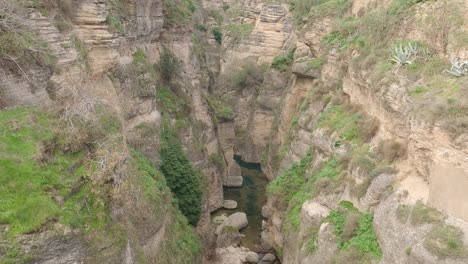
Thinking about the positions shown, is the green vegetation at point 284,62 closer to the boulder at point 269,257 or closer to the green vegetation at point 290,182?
the green vegetation at point 290,182

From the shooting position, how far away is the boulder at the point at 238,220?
92.7 feet

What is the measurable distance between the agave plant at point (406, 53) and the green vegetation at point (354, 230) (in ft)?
17.0

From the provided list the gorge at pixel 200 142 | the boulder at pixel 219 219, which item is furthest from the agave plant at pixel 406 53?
the boulder at pixel 219 219

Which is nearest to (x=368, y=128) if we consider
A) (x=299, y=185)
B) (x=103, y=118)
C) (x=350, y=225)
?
(x=350, y=225)

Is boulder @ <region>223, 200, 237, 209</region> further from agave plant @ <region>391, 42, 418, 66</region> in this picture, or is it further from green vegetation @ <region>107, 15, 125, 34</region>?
agave plant @ <region>391, 42, 418, 66</region>

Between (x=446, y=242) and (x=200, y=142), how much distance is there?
66.2ft

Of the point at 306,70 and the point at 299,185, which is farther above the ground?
the point at 306,70

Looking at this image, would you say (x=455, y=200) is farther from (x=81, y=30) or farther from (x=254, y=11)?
(x=254, y=11)

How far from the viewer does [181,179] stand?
23969mm

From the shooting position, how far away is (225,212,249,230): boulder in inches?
1113

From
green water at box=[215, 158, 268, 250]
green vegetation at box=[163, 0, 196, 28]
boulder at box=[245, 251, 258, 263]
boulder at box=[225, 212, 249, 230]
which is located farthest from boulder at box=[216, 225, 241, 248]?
green vegetation at box=[163, 0, 196, 28]

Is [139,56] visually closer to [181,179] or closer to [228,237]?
[181,179]

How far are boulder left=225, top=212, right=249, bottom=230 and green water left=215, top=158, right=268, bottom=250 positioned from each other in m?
0.37

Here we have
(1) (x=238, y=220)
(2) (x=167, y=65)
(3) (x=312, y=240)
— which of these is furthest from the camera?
(1) (x=238, y=220)
